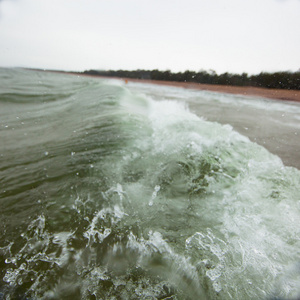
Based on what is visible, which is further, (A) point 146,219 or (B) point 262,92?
(B) point 262,92

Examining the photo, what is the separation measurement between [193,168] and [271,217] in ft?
4.42

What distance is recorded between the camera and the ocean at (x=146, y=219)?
149 cm

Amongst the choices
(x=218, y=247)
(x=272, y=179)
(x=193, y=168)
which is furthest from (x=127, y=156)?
(x=272, y=179)

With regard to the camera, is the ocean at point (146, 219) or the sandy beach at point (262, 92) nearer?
the ocean at point (146, 219)

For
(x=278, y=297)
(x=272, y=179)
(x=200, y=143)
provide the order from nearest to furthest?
(x=278, y=297)
(x=272, y=179)
(x=200, y=143)

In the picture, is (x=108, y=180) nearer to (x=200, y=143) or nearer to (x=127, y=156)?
(x=127, y=156)

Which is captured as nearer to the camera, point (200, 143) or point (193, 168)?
point (193, 168)

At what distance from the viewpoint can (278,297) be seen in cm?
142

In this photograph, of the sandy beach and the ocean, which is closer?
the ocean

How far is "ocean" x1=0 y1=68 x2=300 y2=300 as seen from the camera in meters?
1.49

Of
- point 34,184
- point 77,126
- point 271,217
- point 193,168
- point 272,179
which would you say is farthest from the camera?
point 77,126

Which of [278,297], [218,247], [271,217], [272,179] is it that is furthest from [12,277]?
[272,179]

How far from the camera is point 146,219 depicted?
7.02ft

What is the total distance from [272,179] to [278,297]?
1.92 m
